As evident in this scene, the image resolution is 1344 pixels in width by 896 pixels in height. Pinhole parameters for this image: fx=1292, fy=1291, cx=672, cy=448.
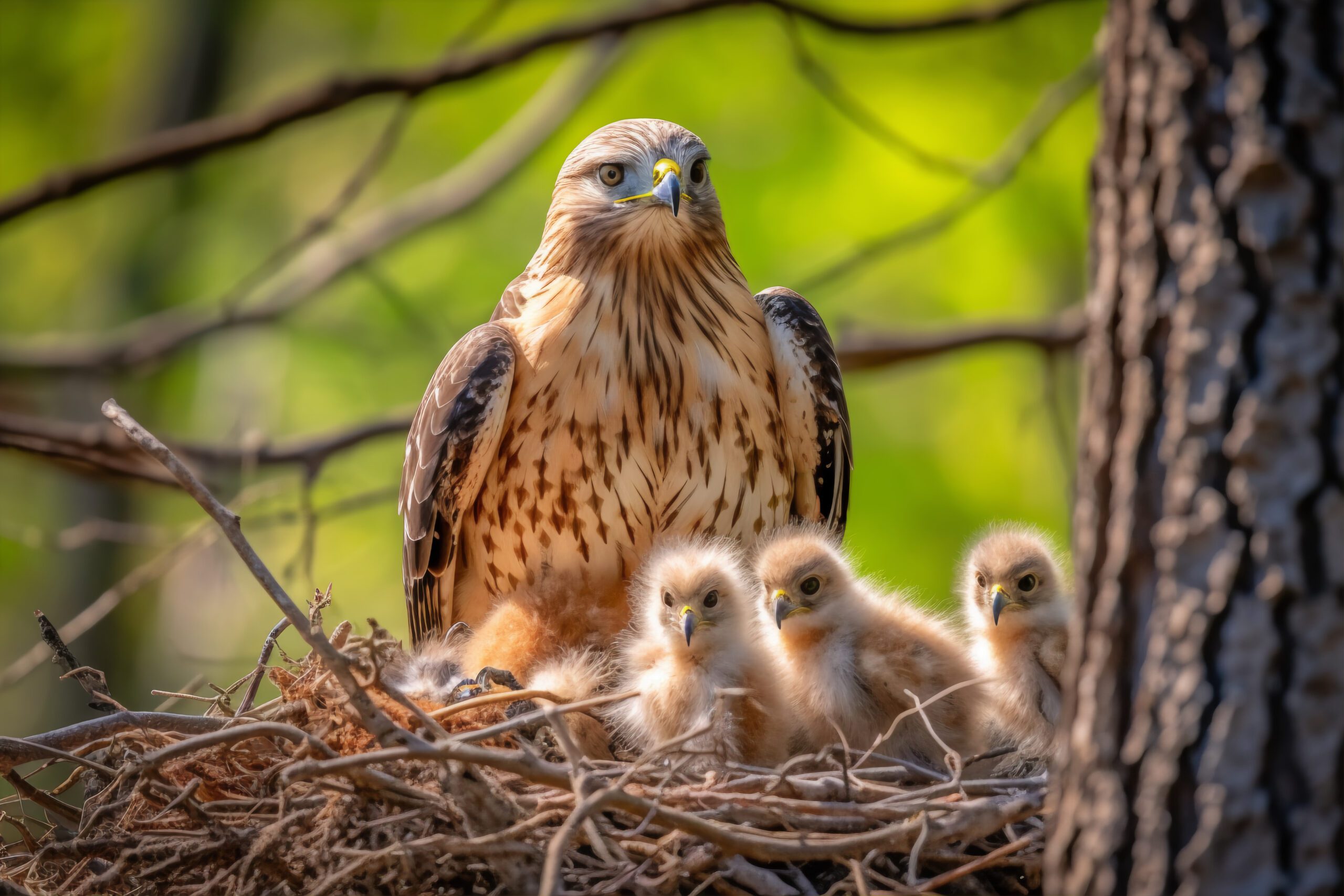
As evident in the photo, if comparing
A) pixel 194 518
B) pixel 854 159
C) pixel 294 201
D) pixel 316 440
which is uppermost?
pixel 294 201

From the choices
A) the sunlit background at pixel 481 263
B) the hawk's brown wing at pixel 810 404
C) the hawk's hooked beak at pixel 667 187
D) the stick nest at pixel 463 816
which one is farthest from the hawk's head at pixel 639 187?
the sunlit background at pixel 481 263

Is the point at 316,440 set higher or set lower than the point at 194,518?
lower

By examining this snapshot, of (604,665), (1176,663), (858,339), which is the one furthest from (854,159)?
(1176,663)

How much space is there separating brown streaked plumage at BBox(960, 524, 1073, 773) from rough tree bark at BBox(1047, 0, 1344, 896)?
1575 millimetres

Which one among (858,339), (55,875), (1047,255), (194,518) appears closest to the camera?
(55,875)

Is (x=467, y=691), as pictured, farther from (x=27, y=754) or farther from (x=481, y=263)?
(x=481, y=263)

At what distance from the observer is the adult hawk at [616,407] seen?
4027mm

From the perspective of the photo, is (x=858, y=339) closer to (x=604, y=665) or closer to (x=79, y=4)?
(x=604, y=665)

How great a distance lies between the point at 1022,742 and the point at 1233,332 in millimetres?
1904

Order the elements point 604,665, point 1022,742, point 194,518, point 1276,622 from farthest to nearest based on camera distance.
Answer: point 194,518, point 604,665, point 1022,742, point 1276,622

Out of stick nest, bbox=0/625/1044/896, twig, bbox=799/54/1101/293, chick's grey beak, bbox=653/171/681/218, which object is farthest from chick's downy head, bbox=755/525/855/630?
twig, bbox=799/54/1101/293

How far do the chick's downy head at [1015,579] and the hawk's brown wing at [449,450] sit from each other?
1.54 meters

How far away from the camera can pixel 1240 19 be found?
1.77 meters

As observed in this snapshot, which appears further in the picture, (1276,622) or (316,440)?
(316,440)
